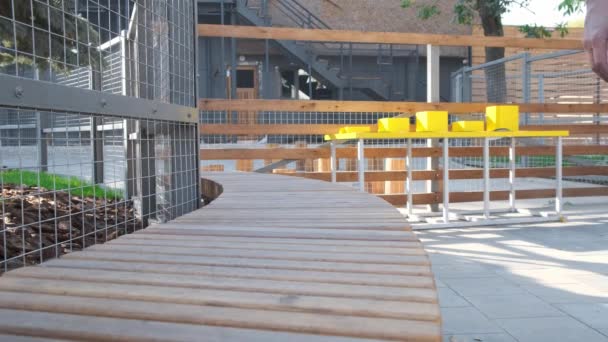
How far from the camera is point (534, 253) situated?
487cm

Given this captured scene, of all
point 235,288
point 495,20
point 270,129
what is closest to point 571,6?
point 495,20

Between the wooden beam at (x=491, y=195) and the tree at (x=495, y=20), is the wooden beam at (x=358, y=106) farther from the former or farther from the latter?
the tree at (x=495, y=20)

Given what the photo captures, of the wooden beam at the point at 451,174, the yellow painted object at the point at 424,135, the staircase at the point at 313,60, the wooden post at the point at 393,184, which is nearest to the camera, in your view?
the yellow painted object at the point at 424,135

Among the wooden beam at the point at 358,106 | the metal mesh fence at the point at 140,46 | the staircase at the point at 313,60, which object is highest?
the staircase at the point at 313,60

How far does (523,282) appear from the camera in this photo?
12.7 ft

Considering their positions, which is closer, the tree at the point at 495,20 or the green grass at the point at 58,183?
the green grass at the point at 58,183

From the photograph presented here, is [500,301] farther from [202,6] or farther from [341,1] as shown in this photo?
[341,1]

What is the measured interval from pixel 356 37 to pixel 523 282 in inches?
147

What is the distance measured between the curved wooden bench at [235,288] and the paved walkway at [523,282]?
1.00 metres

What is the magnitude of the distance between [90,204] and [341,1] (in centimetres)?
1629

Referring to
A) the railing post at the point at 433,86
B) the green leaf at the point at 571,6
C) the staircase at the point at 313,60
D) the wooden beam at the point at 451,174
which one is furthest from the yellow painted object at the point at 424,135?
the staircase at the point at 313,60

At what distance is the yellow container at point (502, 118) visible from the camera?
639 centimetres

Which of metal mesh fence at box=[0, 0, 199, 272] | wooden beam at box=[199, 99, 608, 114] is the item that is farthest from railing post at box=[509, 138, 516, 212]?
metal mesh fence at box=[0, 0, 199, 272]

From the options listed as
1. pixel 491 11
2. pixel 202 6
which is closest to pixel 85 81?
pixel 491 11
